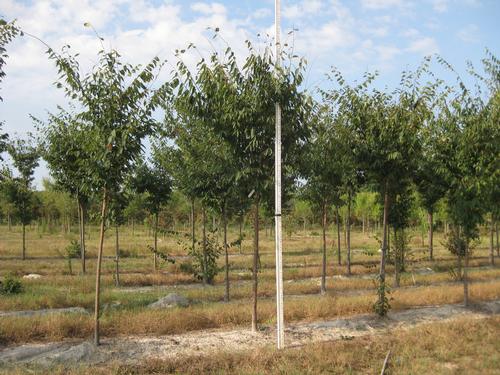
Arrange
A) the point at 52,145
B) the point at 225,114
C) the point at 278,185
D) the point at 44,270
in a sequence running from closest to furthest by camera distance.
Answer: the point at 278,185 < the point at 225,114 < the point at 52,145 < the point at 44,270

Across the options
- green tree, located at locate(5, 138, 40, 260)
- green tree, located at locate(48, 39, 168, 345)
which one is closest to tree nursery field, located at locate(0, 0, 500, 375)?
green tree, located at locate(48, 39, 168, 345)

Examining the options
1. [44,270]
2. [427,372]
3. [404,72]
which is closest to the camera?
[427,372]

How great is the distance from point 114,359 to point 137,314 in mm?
2310

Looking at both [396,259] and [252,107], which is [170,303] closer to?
[252,107]

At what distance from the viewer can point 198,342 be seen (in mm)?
8508

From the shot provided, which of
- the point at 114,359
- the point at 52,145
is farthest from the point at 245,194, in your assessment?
the point at 52,145

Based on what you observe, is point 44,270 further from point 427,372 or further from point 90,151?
point 427,372

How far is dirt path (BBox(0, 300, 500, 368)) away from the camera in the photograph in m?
7.44

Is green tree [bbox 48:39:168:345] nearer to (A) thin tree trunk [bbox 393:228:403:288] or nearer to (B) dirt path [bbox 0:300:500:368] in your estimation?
(B) dirt path [bbox 0:300:500:368]

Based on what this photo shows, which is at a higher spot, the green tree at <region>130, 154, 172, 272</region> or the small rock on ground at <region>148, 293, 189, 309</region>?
the green tree at <region>130, 154, 172, 272</region>

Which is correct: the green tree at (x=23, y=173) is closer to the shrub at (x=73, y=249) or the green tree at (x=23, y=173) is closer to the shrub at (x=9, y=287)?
the shrub at (x=73, y=249)

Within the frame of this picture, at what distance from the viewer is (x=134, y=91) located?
8203 millimetres

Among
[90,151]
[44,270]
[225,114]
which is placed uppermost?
[225,114]

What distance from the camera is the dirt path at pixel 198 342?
744 cm
